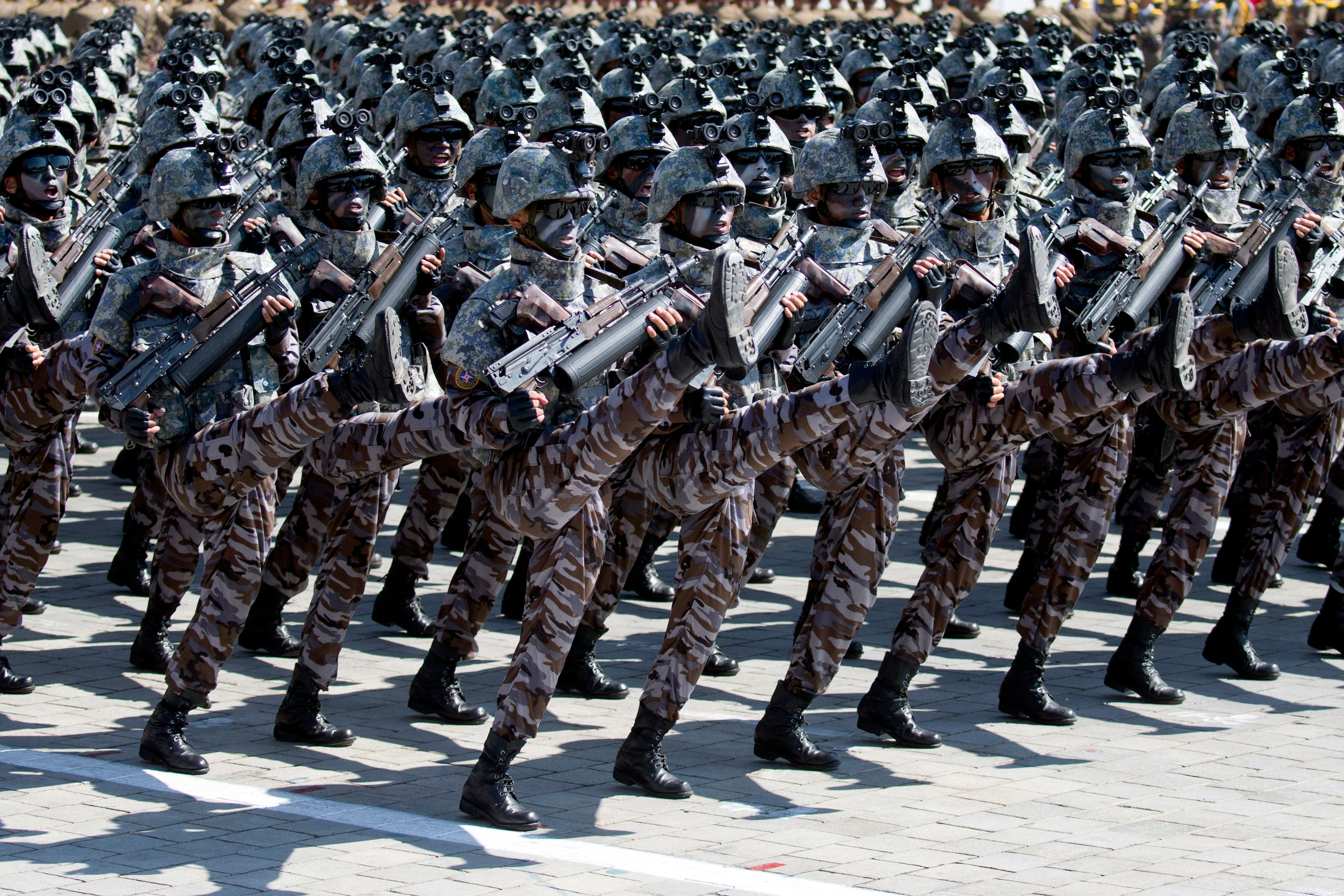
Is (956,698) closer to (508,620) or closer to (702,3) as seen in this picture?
(508,620)

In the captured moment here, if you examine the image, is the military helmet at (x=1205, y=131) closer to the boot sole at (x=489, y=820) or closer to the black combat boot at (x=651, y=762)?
the black combat boot at (x=651, y=762)

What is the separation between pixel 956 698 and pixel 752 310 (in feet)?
7.61

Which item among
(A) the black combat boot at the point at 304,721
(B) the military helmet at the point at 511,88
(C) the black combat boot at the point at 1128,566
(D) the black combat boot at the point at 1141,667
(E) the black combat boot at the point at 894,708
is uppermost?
(B) the military helmet at the point at 511,88

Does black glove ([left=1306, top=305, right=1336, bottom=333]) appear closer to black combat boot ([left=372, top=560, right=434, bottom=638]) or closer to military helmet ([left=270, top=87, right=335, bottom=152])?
black combat boot ([left=372, top=560, right=434, bottom=638])

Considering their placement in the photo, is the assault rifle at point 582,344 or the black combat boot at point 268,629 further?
the black combat boot at point 268,629

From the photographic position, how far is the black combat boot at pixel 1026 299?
7293 millimetres

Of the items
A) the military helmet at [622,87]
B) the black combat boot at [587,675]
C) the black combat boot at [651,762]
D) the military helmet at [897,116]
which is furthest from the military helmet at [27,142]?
the military helmet at [622,87]

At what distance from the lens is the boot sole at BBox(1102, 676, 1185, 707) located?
29.1ft

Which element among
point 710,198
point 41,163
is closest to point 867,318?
point 710,198

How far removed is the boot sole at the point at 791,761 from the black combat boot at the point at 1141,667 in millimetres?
1831

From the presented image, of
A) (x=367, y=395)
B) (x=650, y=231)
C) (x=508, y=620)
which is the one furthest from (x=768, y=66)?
(x=367, y=395)

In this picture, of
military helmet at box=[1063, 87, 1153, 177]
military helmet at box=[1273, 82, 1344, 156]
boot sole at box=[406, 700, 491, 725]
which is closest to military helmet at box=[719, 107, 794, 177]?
military helmet at box=[1063, 87, 1153, 177]

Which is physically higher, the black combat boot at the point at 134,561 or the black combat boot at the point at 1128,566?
the black combat boot at the point at 1128,566

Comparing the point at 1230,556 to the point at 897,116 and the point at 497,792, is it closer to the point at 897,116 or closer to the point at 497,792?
the point at 897,116
